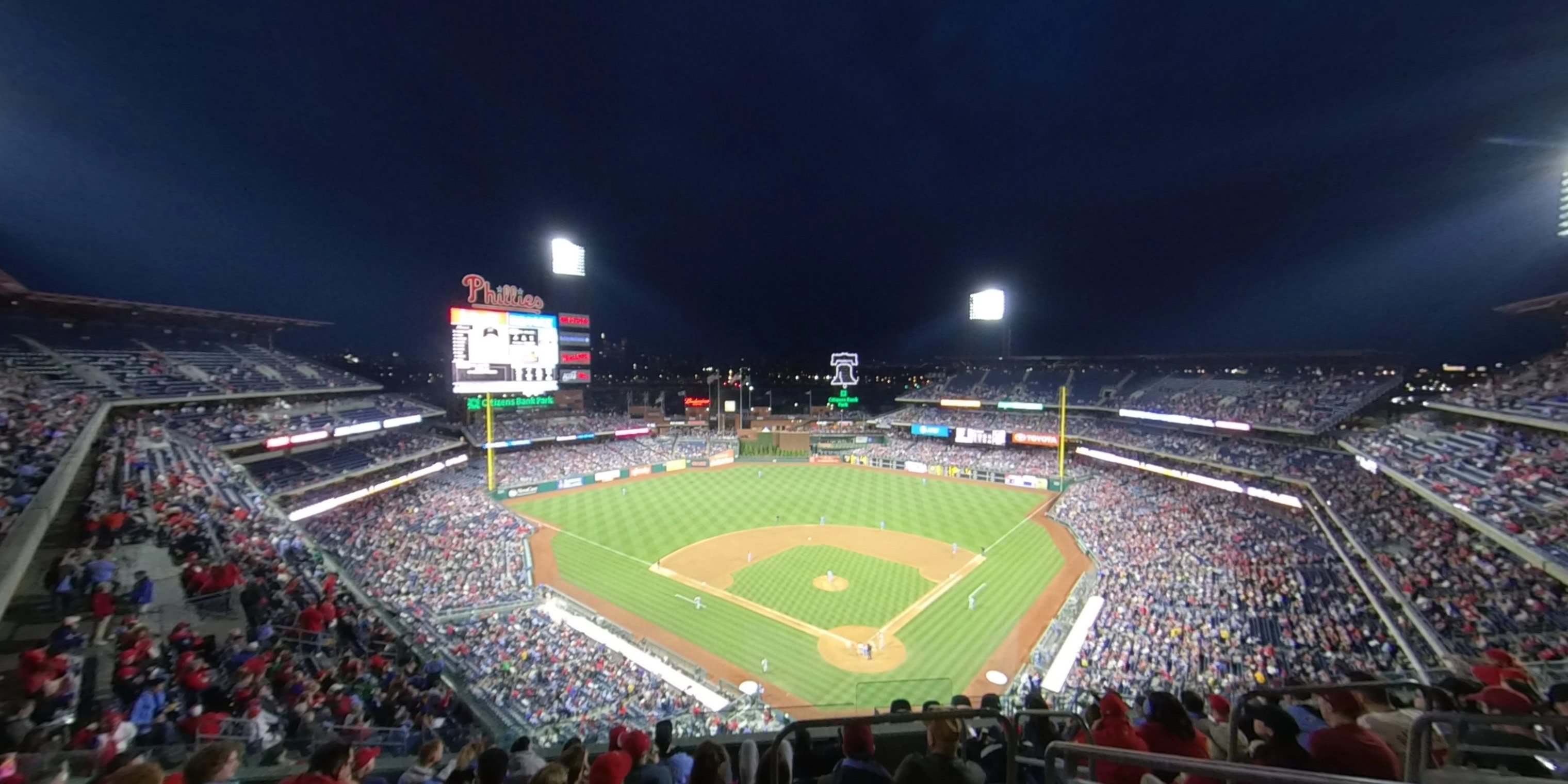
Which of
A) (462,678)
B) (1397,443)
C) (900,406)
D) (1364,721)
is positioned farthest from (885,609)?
(900,406)

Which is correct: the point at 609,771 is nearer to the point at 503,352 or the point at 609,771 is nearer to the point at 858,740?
the point at 858,740

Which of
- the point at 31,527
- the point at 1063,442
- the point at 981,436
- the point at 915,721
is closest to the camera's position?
the point at 915,721

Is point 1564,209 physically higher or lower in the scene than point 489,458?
higher

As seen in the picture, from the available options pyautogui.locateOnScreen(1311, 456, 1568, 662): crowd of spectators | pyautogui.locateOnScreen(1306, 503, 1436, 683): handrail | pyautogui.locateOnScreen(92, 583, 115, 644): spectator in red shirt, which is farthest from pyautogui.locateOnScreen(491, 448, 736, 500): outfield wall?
pyautogui.locateOnScreen(1311, 456, 1568, 662): crowd of spectators

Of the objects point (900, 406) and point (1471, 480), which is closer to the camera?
point (1471, 480)

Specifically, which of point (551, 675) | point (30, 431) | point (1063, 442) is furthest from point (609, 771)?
point (1063, 442)

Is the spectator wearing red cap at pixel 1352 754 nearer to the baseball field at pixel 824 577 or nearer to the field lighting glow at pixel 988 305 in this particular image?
the baseball field at pixel 824 577

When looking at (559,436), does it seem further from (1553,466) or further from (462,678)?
(1553,466)
